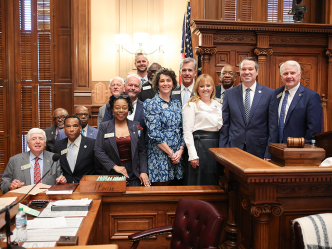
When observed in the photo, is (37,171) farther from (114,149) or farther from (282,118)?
(282,118)

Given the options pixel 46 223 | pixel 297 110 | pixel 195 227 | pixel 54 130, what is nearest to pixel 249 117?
pixel 297 110

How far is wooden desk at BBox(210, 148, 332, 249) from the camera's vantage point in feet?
5.62

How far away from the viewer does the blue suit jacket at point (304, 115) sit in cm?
273

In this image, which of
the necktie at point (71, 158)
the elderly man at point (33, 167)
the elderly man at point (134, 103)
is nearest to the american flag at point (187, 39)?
the elderly man at point (134, 103)

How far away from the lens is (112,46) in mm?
6680

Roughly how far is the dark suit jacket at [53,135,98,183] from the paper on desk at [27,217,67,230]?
3.76 feet

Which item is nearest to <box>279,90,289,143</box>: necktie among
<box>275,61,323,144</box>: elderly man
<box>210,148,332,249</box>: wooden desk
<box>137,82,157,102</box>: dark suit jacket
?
<box>275,61,323,144</box>: elderly man

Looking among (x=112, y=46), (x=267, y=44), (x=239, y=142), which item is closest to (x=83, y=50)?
(x=112, y=46)

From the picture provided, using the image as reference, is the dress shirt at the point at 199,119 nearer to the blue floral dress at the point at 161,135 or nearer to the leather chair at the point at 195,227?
the blue floral dress at the point at 161,135

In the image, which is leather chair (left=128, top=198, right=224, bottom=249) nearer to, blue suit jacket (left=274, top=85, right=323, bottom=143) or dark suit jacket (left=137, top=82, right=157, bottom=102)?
blue suit jacket (left=274, top=85, right=323, bottom=143)

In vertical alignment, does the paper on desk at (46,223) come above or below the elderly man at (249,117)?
below

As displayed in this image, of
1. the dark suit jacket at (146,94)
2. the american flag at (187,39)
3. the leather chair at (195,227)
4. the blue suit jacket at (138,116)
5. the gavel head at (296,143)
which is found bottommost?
the leather chair at (195,227)

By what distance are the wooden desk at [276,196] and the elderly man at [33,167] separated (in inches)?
66.0

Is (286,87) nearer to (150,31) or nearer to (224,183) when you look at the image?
(224,183)
